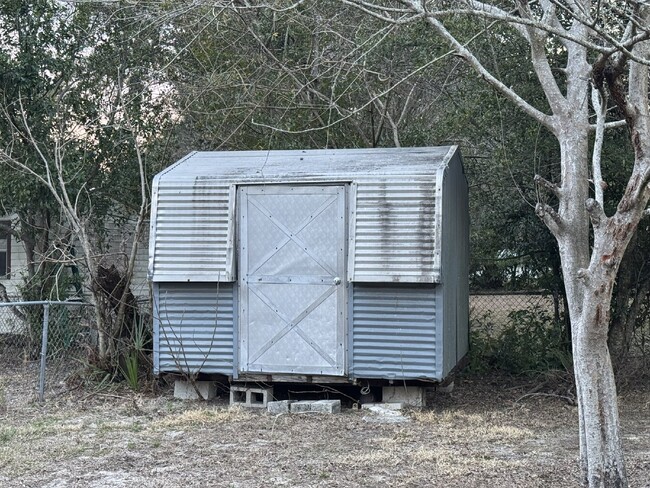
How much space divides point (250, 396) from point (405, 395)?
1604 millimetres

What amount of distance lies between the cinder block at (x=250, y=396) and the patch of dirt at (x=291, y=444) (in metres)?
0.24

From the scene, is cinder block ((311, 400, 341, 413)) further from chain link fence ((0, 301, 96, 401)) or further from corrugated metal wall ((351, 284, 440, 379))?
chain link fence ((0, 301, 96, 401))

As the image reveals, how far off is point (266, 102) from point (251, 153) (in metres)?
1.99

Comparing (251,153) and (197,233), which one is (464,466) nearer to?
(197,233)

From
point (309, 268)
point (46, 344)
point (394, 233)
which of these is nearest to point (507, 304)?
point (394, 233)

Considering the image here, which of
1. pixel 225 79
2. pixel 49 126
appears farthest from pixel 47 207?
pixel 225 79

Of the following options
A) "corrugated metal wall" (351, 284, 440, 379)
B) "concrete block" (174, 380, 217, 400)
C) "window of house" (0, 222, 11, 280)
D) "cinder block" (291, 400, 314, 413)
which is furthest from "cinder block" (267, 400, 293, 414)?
"window of house" (0, 222, 11, 280)

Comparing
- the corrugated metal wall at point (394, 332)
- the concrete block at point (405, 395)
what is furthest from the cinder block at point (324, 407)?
the concrete block at point (405, 395)

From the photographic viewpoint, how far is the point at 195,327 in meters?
9.07

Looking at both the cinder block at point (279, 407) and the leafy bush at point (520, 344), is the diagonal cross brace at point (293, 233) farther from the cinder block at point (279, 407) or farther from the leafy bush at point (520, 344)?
the leafy bush at point (520, 344)

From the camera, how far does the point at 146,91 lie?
11633mm

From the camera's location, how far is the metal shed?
27.8 feet

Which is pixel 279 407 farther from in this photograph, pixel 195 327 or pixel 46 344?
pixel 46 344

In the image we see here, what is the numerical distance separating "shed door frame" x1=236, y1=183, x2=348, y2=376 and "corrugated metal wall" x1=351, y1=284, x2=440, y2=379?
0.15 meters
